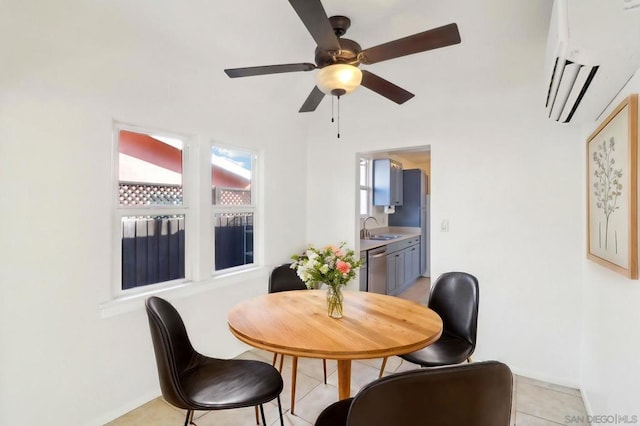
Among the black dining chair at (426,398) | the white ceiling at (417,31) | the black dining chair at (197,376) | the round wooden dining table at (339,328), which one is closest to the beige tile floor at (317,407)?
the black dining chair at (197,376)

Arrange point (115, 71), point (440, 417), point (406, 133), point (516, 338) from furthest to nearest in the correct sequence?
point (406, 133) < point (516, 338) < point (115, 71) < point (440, 417)

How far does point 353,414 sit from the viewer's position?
88 centimetres

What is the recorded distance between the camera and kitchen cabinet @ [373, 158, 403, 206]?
5160 mm

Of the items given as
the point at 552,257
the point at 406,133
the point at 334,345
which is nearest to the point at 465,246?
the point at 552,257

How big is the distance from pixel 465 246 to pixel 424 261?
350cm

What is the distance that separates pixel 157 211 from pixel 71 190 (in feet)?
1.94

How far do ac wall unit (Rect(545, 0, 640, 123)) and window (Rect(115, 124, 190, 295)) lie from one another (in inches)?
97.6

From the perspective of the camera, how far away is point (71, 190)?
1.84 m

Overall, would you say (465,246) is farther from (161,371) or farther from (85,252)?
(85,252)

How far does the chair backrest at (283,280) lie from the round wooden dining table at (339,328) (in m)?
0.60

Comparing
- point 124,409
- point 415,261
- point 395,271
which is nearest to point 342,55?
point 124,409

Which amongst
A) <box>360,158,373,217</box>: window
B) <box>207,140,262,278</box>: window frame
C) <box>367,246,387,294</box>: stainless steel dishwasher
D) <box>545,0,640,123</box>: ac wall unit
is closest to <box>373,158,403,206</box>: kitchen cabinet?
<box>360,158,373,217</box>: window

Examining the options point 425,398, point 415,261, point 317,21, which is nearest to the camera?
point 425,398

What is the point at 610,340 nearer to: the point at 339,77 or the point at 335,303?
the point at 335,303
